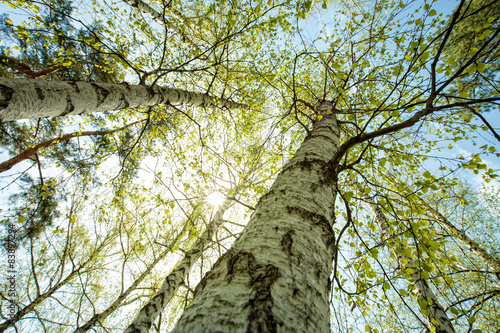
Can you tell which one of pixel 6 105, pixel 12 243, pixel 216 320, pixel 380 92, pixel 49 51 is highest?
pixel 380 92

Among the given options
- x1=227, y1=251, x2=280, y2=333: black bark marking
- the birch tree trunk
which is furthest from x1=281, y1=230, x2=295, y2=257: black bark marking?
x1=227, y1=251, x2=280, y2=333: black bark marking

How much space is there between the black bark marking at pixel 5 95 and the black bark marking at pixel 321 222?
250 cm

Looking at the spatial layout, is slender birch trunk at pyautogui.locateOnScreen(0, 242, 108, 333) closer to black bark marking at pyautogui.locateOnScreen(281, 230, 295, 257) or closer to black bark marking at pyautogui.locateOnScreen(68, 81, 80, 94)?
black bark marking at pyautogui.locateOnScreen(68, 81, 80, 94)

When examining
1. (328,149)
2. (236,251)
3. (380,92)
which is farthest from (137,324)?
(380,92)

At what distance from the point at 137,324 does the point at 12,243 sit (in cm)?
469

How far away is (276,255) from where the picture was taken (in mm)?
841

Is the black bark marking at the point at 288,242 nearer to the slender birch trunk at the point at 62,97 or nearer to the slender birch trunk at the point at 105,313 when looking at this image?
the slender birch trunk at the point at 62,97

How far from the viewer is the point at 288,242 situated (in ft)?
3.02

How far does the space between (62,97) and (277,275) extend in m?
2.70

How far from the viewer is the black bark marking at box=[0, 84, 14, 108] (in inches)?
63.6

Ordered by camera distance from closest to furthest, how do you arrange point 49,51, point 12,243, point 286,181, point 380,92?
point 286,181 → point 49,51 → point 12,243 → point 380,92

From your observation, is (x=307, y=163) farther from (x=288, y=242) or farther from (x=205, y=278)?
(x=205, y=278)

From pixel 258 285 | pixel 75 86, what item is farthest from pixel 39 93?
pixel 258 285

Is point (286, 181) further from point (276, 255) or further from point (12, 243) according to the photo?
point (12, 243)
